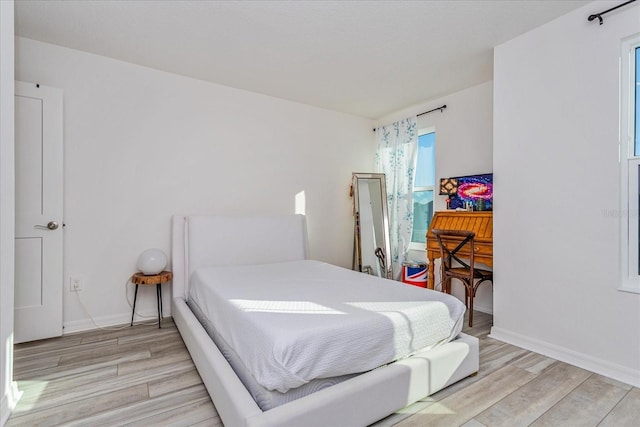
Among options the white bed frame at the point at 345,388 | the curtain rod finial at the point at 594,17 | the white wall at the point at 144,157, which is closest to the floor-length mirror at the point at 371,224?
the white wall at the point at 144,157

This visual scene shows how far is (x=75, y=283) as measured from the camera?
108 inches

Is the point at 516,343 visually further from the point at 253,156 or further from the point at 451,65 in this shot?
the point at 253,156

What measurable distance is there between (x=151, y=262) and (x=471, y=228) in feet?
9.72

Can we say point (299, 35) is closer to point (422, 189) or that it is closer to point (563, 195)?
point (563, 195)

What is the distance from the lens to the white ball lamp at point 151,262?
2.81 metres

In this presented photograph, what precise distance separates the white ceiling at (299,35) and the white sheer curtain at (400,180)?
821mm

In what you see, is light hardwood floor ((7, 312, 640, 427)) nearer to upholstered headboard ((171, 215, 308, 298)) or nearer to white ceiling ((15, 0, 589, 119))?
upholstered headboard ((171, 215, 308, 298))

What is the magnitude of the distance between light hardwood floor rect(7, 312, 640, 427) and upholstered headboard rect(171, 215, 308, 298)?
0.83 metres

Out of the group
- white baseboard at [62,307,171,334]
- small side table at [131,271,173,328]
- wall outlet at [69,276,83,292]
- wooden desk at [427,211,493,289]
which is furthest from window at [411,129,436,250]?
wall outlet at [69,276,83,292]

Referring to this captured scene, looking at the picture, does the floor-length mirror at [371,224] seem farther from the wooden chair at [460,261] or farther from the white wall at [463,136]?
the wooden chair at [460,261]

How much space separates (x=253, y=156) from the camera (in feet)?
12.1

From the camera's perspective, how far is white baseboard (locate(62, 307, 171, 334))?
273 cm

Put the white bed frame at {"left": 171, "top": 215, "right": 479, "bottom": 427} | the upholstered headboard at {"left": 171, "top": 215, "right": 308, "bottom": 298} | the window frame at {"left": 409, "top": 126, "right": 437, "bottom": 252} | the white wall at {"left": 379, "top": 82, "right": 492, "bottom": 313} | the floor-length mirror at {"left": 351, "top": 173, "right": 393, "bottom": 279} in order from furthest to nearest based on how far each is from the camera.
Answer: the floor-length mirror at {"left": 351, "top": 173, "right": 393, "bottom": 279} < the window frame at {"left": 409, "top": 126, "right": 437, "bottom": 252} < the white wall at {"left": 379, "top": 82, "right": 492, "bottom": 313} < the upholstered headboard at {"left": 171, "top": 215, "right": 308, "bottom": 298} < the white bed frame at {"left": 171, "top": 215, "right": 479, "bottom": 427}

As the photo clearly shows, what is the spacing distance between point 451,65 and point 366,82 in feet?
2.76
